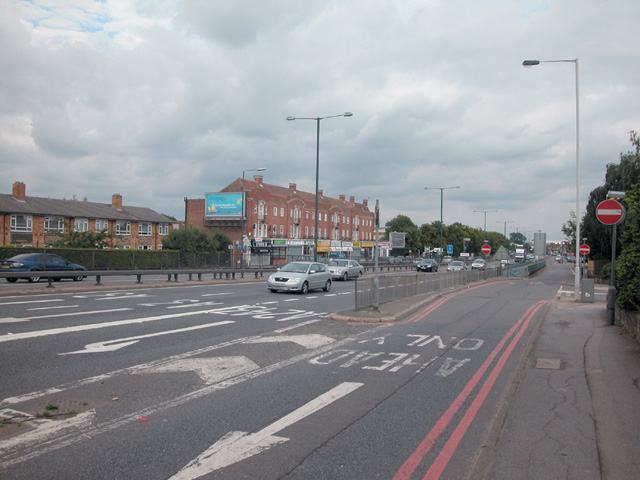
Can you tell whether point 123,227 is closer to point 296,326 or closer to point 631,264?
point 296,326

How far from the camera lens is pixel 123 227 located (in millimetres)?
65375

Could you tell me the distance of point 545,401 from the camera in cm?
653

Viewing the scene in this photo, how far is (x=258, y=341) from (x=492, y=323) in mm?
7301

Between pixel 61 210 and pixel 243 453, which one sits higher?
pixel 61 210

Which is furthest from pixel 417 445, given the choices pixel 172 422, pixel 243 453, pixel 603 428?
pixel 172 422

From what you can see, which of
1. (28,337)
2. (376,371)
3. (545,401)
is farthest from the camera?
(28,337)

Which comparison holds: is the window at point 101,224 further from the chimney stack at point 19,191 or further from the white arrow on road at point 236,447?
the white arrow on road at point 236,447

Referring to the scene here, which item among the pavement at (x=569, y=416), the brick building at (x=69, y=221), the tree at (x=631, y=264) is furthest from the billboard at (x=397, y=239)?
the pavement at (x=569, y=416)

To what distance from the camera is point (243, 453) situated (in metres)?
4.66

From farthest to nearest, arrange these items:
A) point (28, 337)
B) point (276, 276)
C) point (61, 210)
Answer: point (61, 210)
point (276, 276)
point (28, 337)

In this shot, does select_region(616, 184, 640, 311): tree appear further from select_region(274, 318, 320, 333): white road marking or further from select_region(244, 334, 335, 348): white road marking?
select_region(274, 318, 320, 333): white road marking

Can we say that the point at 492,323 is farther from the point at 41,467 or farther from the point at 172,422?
the point at 41,467

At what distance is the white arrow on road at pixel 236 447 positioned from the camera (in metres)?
4.32

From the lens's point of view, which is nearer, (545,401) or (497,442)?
(497,442)
